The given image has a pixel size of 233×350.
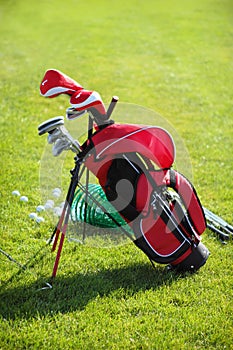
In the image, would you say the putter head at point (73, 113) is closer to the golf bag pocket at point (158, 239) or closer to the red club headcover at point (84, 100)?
the red club headcover at point (84, 100)

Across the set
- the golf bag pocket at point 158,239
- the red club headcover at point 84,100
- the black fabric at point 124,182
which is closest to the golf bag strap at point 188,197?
the golf bag pocket at point 158,239

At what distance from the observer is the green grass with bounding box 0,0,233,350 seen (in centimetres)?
340

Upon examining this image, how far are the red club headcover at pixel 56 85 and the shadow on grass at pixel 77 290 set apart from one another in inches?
50.8

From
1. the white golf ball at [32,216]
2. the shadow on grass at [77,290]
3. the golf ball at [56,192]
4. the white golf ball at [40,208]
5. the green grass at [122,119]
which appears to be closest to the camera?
the green grass at [122,119]

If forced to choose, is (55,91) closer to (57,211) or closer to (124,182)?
(124,182)

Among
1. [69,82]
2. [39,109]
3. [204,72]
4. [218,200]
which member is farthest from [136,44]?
[69,82]

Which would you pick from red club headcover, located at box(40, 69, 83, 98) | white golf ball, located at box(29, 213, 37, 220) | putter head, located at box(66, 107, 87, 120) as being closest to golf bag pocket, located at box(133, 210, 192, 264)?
putter head, located at box(66, 107, 87, 120)

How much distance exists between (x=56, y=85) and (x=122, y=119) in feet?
7.18

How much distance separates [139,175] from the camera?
3715mm

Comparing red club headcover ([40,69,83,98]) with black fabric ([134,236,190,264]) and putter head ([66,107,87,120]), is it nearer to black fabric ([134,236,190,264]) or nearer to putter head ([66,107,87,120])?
putter head ([66,107,87,120])

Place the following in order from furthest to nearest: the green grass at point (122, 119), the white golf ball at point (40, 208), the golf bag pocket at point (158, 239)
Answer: the white golf ball at point (40, 208)
the golf bag pocket at point (158, 239)
the green grass at point (122, 119)

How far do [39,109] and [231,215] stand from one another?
3.40 meters

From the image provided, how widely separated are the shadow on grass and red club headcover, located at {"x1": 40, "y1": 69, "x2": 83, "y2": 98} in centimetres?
129

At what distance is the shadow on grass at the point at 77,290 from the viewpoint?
11.5 ft
